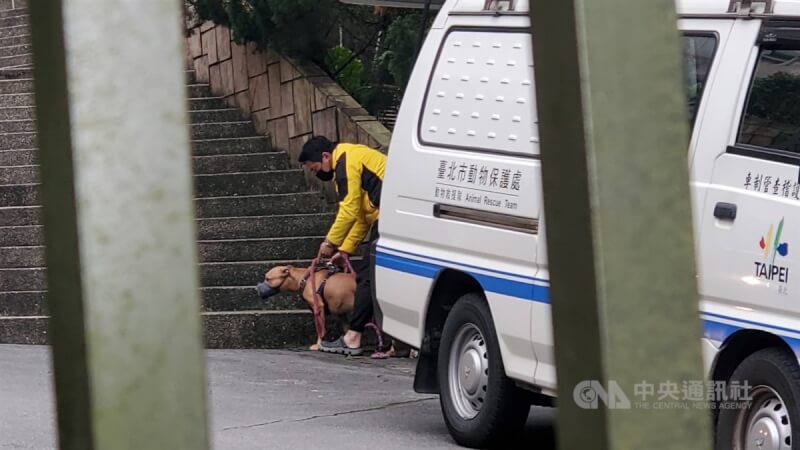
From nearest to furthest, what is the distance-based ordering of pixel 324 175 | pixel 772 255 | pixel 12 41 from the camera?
1. pixel 772 255
2. pixel 324 175
3. pixel 12 41

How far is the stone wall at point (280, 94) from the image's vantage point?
12.9 meters

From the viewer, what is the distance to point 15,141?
14.4 metres

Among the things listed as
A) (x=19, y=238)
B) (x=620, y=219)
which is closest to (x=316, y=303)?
(x=19, y=238)

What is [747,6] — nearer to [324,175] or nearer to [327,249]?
[327,249]

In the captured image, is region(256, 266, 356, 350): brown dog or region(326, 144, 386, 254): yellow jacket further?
region(256, 266, 356, 350): brown dog

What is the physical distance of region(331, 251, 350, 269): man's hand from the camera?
11089 millimetres

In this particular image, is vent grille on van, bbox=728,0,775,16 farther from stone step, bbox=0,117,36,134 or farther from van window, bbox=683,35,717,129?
stone step, bbox=0,117,36,134

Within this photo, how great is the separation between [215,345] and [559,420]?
10.1m

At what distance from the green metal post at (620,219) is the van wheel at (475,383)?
18.5 feet

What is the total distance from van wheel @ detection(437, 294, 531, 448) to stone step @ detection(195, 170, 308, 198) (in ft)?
21.2

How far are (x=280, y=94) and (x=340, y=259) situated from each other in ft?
11.7

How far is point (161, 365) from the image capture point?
4.02 ft

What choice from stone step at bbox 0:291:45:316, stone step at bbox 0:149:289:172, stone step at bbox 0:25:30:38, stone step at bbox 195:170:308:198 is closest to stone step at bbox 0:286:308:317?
stone step at bbox 0:291:45:316

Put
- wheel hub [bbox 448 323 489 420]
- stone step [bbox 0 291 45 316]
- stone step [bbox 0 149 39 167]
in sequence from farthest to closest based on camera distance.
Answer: stone step [bbox 0 149 39 167]
stone step [bbox 0 291 45 316]
wheel hub [bbox 448 323 489 420]
